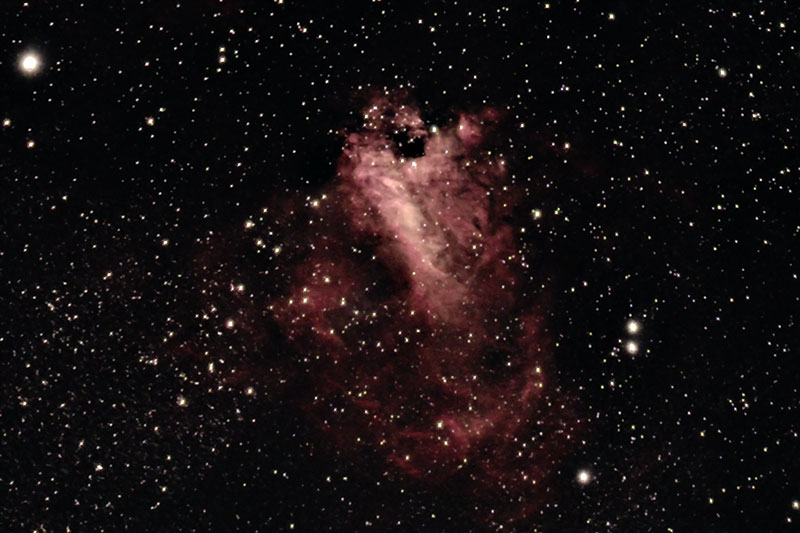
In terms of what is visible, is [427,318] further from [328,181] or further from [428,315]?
[328,181]

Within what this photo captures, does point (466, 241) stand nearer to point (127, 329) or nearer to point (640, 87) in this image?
point (640, 87)

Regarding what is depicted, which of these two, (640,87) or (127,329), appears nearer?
(127,329)

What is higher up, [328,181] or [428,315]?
[328,181]

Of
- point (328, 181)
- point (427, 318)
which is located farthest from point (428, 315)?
point (328, 181)

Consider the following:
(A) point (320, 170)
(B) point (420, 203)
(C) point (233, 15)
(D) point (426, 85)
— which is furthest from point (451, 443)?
(C) point (233, 15)

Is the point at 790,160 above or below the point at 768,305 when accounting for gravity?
above

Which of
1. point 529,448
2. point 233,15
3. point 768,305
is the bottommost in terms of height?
point 529,448

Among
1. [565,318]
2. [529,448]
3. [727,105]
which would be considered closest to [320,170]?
[565,318]
